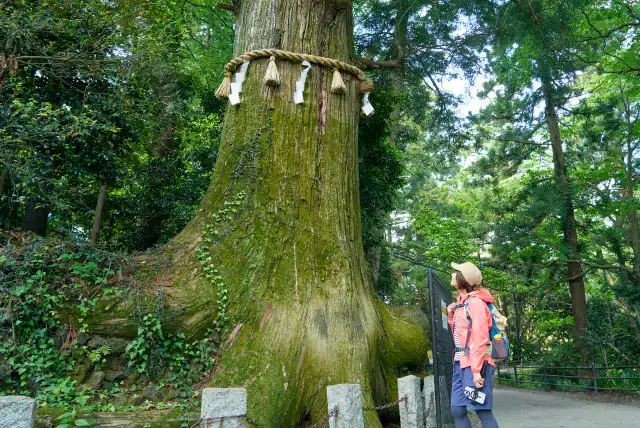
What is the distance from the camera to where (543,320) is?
Result: 71.1 feet

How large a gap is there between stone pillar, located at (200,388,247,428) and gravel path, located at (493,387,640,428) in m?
6.98

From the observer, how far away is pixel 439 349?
185 inches

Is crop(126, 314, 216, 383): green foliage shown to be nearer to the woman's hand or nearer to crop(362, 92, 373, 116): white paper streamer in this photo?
the woman's hand

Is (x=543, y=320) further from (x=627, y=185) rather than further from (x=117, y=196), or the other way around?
(x=117, y=196)

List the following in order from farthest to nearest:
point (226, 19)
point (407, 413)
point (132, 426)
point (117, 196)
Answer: point (226, 19) → point (117, 196) → point (407, 413) → point (132, 426)

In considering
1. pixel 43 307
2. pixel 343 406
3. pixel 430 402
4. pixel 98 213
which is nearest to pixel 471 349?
pixel 343 406

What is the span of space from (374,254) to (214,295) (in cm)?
962

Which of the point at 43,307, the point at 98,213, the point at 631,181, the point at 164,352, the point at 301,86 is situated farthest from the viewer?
the point at 631,181

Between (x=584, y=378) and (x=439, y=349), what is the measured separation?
38.3 ft

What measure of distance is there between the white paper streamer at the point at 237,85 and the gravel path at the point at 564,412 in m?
7.20

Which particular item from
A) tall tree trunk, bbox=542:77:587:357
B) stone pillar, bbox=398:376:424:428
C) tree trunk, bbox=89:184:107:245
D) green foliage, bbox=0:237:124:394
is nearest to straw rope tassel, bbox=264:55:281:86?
green foliage, bbox=0:237:124:394

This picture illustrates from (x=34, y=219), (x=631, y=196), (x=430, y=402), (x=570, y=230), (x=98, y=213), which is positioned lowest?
(x=430, y=402)

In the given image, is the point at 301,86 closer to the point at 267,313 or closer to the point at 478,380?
the point at 267,313

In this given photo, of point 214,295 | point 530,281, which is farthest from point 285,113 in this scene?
point 530,281
